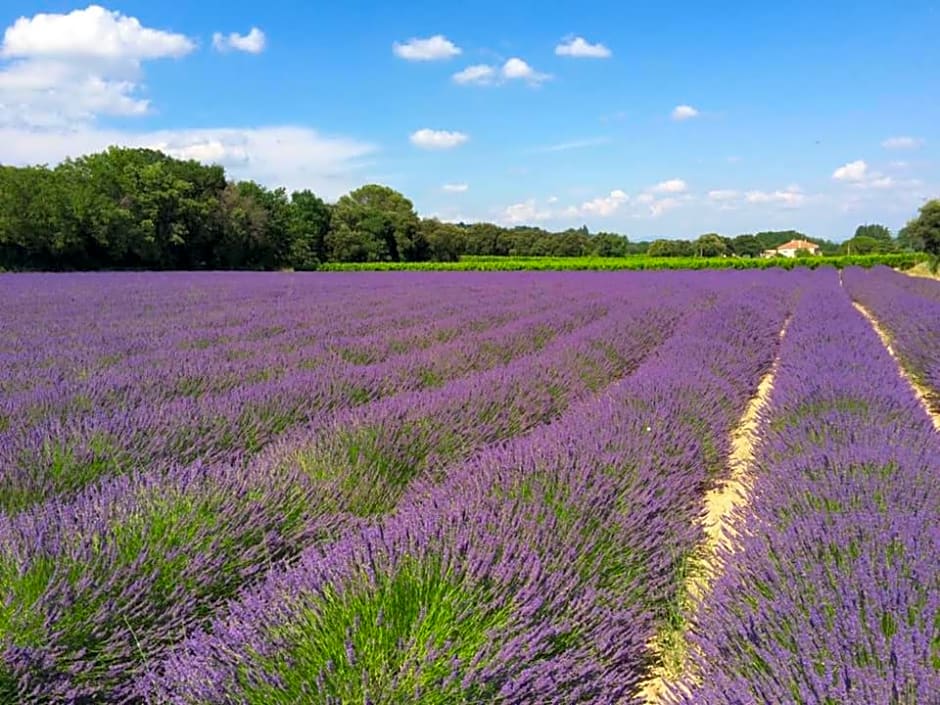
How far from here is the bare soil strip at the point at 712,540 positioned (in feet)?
6.71

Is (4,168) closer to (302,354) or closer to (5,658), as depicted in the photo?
(302,354)

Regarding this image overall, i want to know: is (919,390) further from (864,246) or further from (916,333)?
(864,246)

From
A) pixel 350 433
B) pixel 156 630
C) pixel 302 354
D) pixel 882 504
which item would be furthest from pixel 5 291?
pixel 882 504

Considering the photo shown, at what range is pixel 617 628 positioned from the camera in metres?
1.84

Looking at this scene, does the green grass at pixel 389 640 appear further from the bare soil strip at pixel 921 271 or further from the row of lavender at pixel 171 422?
the bare soil strip at pixel 921 271

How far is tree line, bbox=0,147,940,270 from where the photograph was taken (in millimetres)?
32531

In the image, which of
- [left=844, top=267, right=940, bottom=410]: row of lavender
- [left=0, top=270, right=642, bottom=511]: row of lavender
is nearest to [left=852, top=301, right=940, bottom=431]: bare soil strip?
[left=844, top=267, right=940, bottom=410]: row of lavender

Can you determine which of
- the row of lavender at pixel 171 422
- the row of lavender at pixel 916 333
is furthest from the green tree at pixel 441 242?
the row of lavender at pixel 171 422

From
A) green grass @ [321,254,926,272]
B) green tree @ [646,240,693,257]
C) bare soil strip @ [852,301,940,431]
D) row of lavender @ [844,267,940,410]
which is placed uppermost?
green tree @ [646,240,693,257]

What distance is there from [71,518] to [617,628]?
5.61 feet

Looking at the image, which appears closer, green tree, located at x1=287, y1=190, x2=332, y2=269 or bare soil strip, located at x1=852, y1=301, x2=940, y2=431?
bare soil strip, located at x1=852, y1=301, x2=940, y2=431

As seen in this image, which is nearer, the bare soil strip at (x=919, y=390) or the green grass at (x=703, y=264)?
the bare soil strip at (x=919, y=390)

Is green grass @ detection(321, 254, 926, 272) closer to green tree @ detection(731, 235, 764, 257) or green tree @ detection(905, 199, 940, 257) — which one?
green tree @ detection(905, 199, 940, 257)

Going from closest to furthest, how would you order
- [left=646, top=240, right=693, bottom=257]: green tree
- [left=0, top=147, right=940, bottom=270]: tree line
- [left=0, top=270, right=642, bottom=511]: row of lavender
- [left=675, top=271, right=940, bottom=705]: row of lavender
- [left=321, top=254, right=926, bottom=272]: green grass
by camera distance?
[left=675, top=271, right=940, bottom=705]: row of lavender
[left=0, top=270, right=642, bottom=511]: row of lavender
[left=0, top=147, right=940, bottom=270]: tree line
[left=321, top=254, right=926, bottom=272]: green grass
[left=646, top=240, right=693, bottom=257]: green tree
